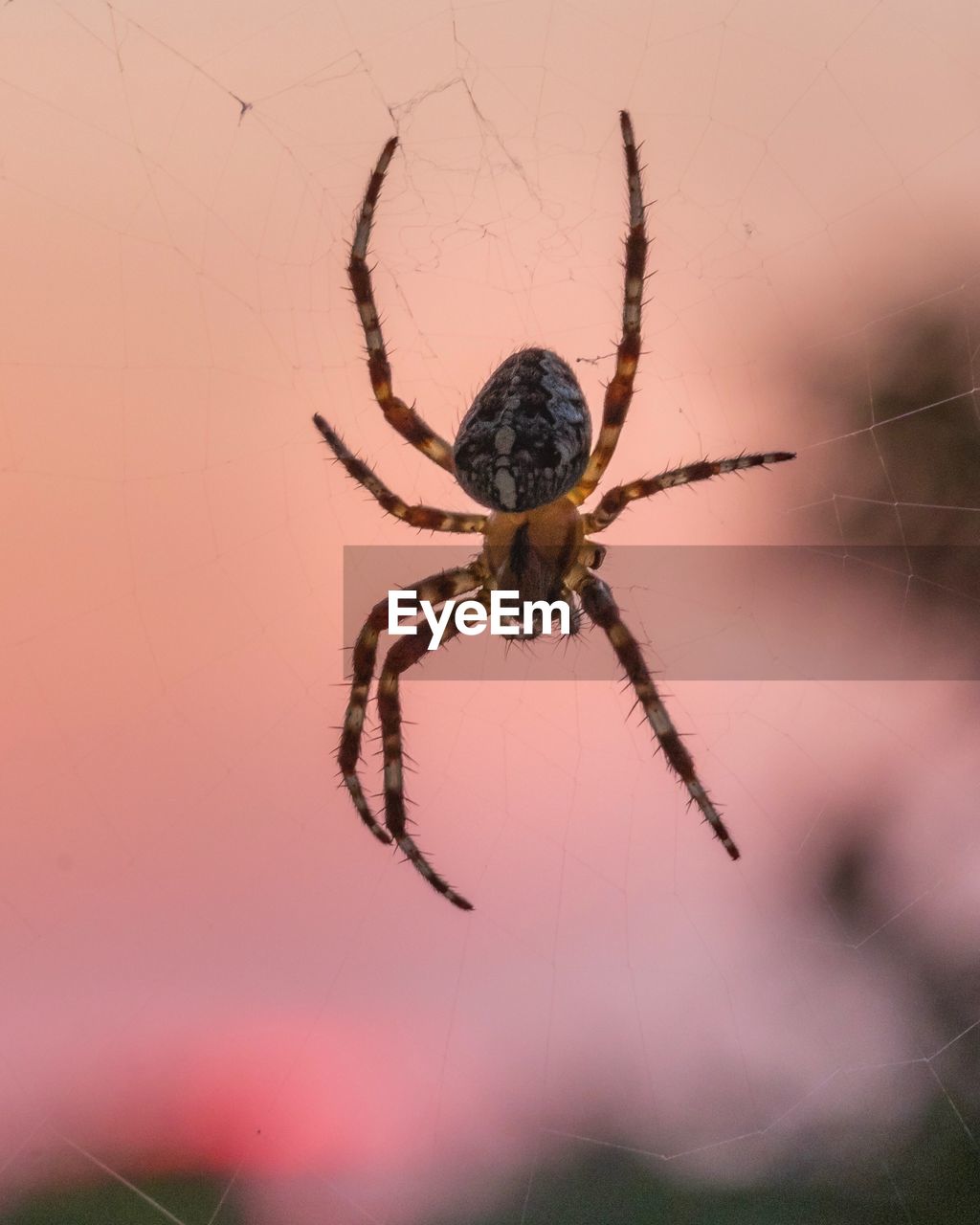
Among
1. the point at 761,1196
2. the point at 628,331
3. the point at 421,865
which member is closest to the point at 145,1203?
the point at 421,865

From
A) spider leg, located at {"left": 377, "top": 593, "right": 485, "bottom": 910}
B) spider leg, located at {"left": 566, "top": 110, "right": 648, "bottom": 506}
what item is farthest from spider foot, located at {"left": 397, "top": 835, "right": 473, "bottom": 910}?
spider leg, located at {"left": 566, "top": 110, "right": 648, "bottom": 506}

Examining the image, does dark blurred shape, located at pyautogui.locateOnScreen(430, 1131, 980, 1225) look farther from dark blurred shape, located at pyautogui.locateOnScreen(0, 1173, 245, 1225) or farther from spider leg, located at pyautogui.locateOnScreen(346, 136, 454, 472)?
spider leg, located at pyautogui.locateOnScreen(346, 136, 454, 472)

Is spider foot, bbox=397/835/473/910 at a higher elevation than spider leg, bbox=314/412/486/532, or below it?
below

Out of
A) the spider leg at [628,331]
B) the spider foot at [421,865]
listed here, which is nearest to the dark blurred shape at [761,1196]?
the spider foot at [421,865]

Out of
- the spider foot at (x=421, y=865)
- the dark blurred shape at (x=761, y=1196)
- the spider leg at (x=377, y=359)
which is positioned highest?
the spider leg at (x=377, y=359)

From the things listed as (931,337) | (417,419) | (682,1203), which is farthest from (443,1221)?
(931,337)

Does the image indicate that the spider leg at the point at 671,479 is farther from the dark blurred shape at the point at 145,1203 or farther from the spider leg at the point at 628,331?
the dark blurred shape at the point at 145,1203
